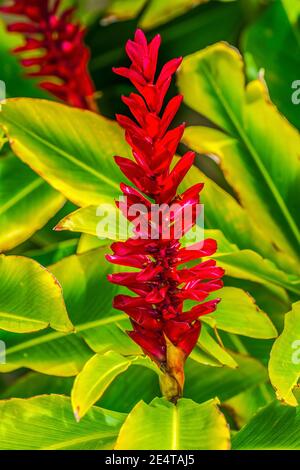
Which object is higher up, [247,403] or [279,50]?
[279,50]

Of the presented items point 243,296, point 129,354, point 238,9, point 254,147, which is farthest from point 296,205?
point 238,9

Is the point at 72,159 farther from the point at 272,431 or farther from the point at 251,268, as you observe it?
the point at 272,431

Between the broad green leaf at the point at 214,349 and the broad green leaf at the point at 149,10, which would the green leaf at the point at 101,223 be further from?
the broad green leaf at the point at 149,10

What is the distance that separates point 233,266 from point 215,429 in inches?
Result: 9.8

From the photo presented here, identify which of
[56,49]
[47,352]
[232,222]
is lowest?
[47,352]

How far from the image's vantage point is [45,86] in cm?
111

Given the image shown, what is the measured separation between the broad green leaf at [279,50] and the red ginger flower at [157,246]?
1.43 feet

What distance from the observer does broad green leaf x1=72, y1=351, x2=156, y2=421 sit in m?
0.76

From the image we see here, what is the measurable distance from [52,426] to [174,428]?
15cm

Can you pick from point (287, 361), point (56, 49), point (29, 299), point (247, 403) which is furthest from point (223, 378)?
point (56, 49)

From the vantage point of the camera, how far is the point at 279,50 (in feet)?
4.03

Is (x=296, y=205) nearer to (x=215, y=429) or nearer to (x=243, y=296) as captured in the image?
(x=243, y=296)

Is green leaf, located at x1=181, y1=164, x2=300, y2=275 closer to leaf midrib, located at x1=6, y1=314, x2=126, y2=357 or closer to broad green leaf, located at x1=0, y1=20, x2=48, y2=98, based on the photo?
leaf midrib, located at x1=6, y1=314, x2=126, y2=357

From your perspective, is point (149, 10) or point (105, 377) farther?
point (149, 10)
